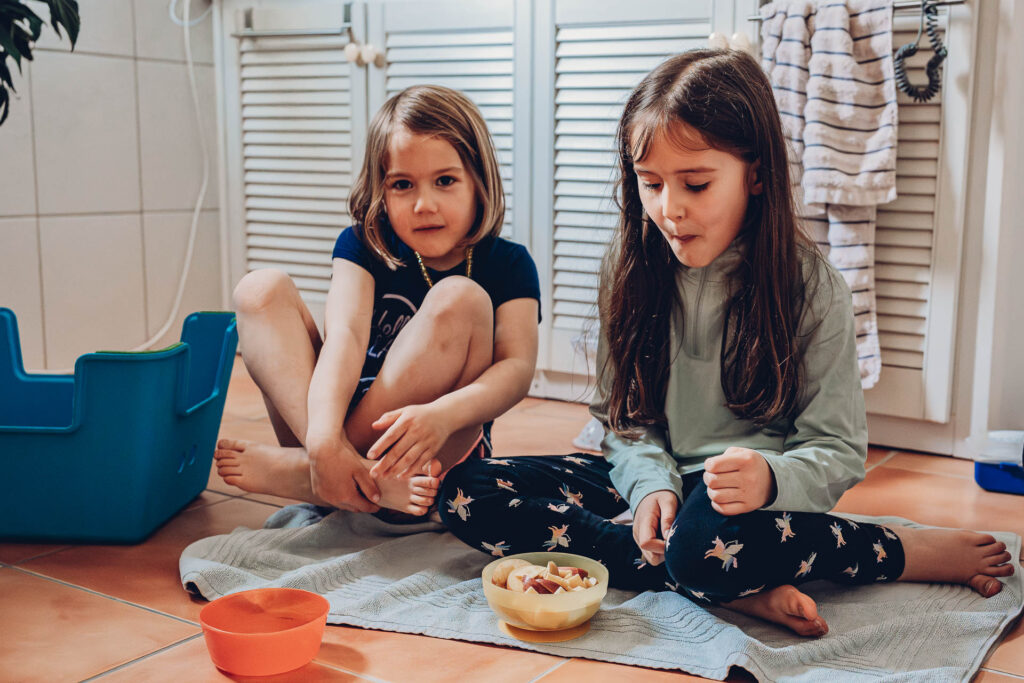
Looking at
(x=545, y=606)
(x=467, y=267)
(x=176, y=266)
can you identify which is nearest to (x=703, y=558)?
(x=545, y=606)

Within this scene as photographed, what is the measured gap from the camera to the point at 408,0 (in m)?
1.99

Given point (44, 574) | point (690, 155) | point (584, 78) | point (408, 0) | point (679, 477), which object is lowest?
point (44, 574)

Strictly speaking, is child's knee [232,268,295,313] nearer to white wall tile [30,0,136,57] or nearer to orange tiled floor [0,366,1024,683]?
orange tiled floor [0,366,1024,683]

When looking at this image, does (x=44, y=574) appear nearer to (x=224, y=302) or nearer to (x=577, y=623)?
(x=577, y=623)

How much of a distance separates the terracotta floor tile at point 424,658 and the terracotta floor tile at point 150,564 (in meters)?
0.17

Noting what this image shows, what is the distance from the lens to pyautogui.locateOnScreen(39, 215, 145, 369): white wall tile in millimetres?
1994

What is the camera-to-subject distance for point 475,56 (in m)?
1.93

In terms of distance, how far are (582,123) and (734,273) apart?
83cm

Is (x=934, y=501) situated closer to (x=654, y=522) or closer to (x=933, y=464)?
(x=933, y=464)

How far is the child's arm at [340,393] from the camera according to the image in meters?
1.10

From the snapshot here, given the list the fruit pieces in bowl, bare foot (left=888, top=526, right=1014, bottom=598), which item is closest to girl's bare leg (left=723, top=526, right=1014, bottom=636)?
bare foot (left=888, top=526, right=1014, bottom=598)

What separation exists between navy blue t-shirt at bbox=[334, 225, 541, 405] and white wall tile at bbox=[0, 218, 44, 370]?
958 millimetres

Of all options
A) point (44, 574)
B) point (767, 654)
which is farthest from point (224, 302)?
point (767, 654)

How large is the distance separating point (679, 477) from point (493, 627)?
26 centimetres
